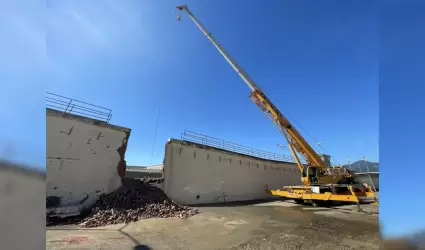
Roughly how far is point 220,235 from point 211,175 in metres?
10.2

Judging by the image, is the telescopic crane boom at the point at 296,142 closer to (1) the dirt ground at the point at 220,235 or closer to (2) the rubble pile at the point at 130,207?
(1) the dirt ground at the point at 220,235

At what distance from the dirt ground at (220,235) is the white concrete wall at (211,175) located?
217 inches


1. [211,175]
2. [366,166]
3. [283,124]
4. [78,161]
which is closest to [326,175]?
[283,124]

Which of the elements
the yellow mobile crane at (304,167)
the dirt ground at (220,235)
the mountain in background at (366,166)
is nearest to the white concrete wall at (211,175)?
the yellow mobile crane at (304,167)

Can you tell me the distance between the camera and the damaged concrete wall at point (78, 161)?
10.7 m

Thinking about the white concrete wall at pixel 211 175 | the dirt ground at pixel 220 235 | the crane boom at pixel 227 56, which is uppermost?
the crane boom at pixel 227 56

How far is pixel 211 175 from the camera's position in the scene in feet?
58.6

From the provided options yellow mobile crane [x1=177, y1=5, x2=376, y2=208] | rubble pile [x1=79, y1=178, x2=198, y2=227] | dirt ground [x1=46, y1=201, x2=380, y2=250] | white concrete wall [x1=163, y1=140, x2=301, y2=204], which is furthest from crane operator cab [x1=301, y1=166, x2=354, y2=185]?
rubble pile [x1=79, y1=178, x2=198, y2=227]

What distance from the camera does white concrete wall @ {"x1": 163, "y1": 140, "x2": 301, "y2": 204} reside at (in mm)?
15500

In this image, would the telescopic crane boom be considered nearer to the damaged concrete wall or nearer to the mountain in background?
the mountain in background

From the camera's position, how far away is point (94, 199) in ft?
38.5

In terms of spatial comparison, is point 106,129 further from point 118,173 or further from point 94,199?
point 94,199

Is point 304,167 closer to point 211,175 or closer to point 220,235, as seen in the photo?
point 211,175

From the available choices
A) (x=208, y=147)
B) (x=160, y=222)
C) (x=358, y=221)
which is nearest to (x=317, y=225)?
(x=358, y=221)
